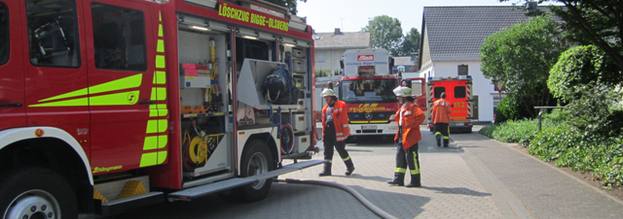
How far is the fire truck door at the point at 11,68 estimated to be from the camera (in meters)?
4.35

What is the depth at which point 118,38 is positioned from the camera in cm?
553

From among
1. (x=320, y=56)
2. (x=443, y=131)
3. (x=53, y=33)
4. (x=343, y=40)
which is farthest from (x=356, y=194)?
(x=343, y=40)

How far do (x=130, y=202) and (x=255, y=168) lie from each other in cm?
257

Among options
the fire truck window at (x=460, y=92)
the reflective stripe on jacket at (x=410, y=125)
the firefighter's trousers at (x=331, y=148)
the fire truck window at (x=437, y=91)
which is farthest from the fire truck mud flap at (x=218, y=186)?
the fire truck window at (x=437, y=91)

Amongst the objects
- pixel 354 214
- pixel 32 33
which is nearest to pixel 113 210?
pixel 32 33

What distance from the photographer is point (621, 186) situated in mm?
7508

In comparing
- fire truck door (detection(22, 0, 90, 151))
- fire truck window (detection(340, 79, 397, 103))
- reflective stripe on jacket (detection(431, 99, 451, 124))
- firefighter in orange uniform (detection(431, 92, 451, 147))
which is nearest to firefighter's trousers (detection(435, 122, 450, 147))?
firefighter in orange uniform (detection(431, 92, 451, 147))

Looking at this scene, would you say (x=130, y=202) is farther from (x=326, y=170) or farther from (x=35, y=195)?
(x=326, y=170)

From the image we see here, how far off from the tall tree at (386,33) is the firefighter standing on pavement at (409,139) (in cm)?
10234

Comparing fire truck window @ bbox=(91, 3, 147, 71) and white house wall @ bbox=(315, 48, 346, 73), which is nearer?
fire truck window @ bbox=(91, 3, 147, 71)

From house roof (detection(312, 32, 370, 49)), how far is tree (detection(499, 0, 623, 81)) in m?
51.9

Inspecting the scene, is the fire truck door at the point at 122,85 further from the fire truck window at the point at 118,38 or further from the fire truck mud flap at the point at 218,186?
the fire truck mud flap at the point at 218,186

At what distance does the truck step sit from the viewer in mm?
5137

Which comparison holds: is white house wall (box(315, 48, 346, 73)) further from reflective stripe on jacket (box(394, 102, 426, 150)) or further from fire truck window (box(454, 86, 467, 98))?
reflective stripe on jacket (box(394, 102, 426, 150))
